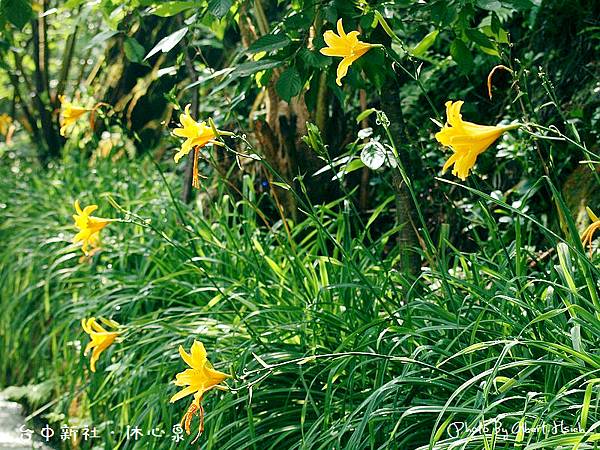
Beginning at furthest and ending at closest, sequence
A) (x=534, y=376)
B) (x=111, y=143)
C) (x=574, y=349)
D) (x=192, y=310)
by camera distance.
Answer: (x=111, y=143)
(x=192, y=310)
(x=534, y=376)
(x=574, y=349)

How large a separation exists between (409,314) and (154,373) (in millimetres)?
1055

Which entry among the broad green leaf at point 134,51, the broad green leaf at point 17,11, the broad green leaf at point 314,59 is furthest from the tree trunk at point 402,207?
the broad green leaf at point 17,11

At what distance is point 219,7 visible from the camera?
2430 mm

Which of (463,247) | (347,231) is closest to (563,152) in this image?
(463,247)

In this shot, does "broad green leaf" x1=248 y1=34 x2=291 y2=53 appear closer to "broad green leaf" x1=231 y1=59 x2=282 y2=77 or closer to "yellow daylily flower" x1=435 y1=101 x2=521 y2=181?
"broad green leaf" x1=231 y1=59 x2=282 y2=77

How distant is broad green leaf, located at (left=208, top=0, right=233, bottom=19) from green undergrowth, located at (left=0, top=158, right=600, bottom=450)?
1.85ft

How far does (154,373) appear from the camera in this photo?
10.1ft

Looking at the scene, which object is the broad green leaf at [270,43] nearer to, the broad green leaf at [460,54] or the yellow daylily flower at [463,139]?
the broad green leaf at [460,54]

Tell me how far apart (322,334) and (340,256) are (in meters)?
0.82

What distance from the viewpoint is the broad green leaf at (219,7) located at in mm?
2408

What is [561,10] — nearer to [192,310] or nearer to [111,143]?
[192,310]

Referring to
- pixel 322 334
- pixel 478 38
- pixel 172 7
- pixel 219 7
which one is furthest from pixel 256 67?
pixel 322 334

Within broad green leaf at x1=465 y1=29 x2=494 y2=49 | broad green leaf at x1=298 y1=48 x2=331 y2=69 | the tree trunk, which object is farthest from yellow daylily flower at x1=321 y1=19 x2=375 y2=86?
the tree trunk

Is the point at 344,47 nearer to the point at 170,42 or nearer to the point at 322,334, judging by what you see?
the point at 170,42
